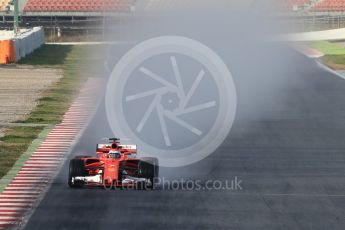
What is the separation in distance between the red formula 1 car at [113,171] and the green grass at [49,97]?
11.5 ft

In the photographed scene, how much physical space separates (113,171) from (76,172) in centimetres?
85

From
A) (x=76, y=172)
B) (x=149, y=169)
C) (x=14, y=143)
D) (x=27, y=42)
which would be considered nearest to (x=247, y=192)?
(x=149, y=169)

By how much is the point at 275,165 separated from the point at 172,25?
12.3 metres

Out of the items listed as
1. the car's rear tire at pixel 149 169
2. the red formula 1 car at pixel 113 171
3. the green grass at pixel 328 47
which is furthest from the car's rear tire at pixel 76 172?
the green grass at pixel 328 47

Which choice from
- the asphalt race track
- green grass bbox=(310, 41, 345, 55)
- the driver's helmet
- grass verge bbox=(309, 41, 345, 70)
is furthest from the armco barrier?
the driver's helmet

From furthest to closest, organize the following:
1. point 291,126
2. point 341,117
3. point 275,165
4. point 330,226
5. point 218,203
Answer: point 341,117, point 291,126, point 275,165, point 218,203, point 330,226

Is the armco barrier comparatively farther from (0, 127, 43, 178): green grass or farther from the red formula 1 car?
the red formula 1 car

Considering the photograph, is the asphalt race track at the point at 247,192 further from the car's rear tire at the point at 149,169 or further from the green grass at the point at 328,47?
the green grass at the point at 328,47

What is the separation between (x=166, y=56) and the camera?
48.4 meters

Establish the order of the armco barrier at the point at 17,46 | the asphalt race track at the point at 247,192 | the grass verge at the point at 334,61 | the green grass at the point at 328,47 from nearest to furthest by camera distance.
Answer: the asphalt race track at the point at 247,192 < the grass verge at the point at 334,61 < the armco barrier at the point at 17,46 < the green grass at the point at 328,47

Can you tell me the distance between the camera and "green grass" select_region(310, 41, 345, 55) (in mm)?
68000

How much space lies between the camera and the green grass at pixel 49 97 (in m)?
29.3

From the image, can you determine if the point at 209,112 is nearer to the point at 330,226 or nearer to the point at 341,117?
the point at 341,117

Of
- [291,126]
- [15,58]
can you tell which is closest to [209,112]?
[291,126]
